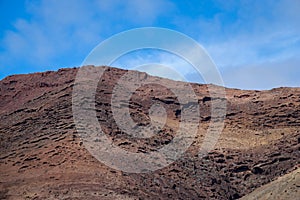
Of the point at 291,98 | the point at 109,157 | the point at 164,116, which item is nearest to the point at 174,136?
the point at 164,116

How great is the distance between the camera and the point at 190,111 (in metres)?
54.4

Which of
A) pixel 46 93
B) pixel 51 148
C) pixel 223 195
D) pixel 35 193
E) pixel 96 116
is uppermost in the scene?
pixel 46 93

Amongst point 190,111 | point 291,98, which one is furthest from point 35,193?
point 291,98

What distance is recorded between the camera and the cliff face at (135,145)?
34969 millimetres

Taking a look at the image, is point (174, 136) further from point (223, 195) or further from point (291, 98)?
point (291, 98)

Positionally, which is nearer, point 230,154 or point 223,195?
point 223,195

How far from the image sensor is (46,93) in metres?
51.4

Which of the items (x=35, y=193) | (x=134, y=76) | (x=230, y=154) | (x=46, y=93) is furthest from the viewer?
(x=134, y=76)

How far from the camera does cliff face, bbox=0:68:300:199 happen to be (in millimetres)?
34969

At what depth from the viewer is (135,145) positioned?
4178 centimetres

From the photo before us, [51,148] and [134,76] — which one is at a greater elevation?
[134,76]

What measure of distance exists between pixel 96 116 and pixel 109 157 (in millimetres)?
7218

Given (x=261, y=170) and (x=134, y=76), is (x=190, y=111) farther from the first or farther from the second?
(x=261, y=170)

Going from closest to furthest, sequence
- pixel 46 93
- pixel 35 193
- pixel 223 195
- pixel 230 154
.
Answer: pixel 35 193, pixel 223 195, pixel 230 154, pixel 46 93
